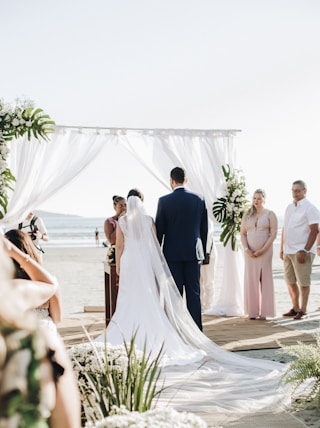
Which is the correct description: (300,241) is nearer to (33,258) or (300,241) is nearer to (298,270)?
(298,270)

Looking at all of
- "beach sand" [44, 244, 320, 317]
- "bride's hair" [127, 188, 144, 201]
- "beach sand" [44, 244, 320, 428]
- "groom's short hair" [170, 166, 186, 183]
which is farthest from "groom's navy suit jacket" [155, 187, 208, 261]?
"beach sand" [44, 244, 320, 317]

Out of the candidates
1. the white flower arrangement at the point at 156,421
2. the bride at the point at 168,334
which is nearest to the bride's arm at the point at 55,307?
the white flower arrangement at the point at 156,421

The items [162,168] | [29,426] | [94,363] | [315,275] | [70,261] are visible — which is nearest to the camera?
[29,426]

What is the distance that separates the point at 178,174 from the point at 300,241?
2268 millimetres

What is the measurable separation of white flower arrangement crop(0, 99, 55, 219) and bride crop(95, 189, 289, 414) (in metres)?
1.85

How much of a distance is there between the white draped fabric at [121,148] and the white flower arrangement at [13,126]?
0.69 feet

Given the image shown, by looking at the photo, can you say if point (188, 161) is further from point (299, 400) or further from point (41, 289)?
point (41, 289)

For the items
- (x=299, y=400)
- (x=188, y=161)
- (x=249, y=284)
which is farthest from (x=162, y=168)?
(x=299, y=400)

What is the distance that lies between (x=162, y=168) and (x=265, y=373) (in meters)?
4.13

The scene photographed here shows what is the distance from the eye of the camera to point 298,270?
7.72 m

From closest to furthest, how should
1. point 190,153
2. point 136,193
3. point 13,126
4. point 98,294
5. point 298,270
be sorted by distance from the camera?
point 136,193 < point 13,126 < point 298,270 < point 190,153 < point 98,294

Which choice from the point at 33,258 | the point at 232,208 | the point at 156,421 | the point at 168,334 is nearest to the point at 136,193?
the point at 168,334

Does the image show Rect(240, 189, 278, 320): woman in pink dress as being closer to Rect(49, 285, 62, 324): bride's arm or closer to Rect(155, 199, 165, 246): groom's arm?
Rect(155, 199, 165, 246): groom's arm

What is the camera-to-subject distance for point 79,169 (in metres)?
7.96
